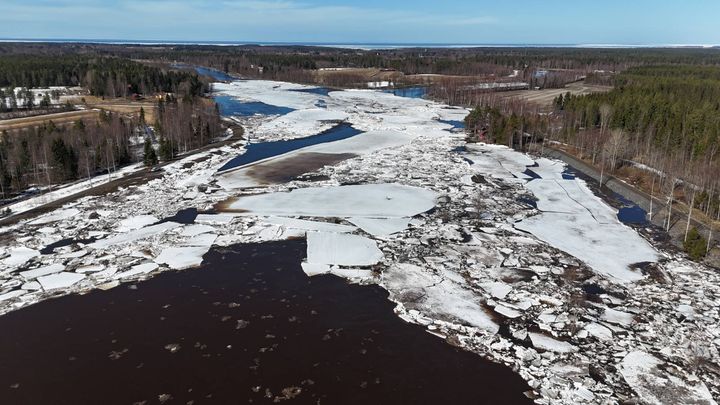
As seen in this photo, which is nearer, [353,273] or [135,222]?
[353,273]

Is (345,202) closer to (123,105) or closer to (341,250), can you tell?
(341,250)

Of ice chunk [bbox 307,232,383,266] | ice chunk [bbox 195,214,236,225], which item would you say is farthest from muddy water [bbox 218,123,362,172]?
ice chunk [bbox 307,232,383,266]

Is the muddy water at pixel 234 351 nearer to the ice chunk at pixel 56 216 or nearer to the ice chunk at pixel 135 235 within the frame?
the ice chunk at pixel 135 235

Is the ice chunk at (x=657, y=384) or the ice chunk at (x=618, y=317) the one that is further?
the ice chunk at (x=618, y=317)

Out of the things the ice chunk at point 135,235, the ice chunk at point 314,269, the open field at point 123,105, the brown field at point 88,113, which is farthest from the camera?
the open field at point 123,105

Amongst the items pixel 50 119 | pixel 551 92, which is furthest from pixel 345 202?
pixel 551 92

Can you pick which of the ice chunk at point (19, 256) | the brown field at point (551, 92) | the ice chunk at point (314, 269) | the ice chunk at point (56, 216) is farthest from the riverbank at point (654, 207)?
the brown field at point (551, 92)

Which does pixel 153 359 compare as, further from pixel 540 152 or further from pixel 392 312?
pixel 540 152
